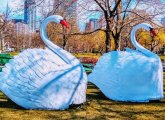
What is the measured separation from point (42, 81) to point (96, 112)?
1.47m

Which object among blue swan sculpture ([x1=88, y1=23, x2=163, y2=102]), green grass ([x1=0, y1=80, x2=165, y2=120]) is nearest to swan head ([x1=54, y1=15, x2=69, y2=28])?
green grass ([x1=0, y1=80, x2=165, y2=120])

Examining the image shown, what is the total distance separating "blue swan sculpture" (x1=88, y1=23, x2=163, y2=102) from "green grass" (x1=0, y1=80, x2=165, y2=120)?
13.1 inches

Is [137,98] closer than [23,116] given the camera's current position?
No

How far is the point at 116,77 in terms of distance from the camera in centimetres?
1009

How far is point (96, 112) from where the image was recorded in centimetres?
842

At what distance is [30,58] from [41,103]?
1113 millimetres

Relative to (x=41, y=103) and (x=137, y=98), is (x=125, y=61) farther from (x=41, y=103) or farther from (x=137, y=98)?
(x=41, y=103)

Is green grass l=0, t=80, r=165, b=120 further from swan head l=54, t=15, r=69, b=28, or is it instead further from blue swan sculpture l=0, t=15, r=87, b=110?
swan head l=54, t=15, r=69, b=28

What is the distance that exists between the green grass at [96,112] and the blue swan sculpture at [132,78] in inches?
13.1

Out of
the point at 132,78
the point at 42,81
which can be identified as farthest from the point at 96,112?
the point at 132,78

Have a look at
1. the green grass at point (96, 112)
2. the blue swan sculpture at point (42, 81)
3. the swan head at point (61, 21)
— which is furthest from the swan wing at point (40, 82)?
the swan head at point (61, 21)

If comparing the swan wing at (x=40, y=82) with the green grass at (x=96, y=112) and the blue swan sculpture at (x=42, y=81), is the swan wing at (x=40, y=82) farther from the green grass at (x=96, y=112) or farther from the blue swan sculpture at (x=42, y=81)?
the green grass at (x=96, y=112)

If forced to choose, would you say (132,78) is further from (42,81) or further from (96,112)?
(42,81)

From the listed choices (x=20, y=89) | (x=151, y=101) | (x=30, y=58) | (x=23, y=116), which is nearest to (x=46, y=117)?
(x=23, y=116)
